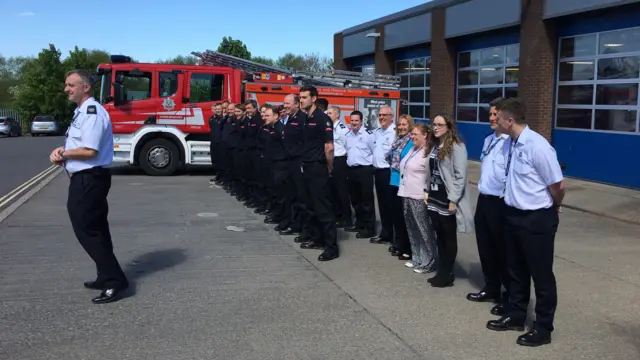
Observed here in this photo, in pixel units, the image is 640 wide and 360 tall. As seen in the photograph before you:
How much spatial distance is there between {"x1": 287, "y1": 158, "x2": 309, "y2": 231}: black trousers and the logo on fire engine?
24.2 feet

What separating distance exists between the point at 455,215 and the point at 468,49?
46.9ft

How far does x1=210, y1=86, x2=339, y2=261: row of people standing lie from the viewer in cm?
699

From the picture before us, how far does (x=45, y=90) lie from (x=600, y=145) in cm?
4611

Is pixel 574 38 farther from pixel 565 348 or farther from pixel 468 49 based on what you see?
pixel 565 348

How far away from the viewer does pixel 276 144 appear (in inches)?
326

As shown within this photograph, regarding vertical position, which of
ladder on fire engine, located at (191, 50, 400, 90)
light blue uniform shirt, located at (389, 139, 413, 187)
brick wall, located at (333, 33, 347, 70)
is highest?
brick wall, located at (333, 33, 347, 70)

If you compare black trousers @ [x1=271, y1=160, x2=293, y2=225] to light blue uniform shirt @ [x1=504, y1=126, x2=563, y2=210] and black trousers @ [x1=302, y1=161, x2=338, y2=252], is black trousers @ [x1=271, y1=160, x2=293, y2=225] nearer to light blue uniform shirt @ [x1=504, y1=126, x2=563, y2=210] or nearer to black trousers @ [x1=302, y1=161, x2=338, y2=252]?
black trousers @ [x1=302, y1=161, x2=338, y2=252]

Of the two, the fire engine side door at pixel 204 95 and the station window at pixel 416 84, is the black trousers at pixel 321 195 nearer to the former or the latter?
the fire engine side door at pixel 204 95

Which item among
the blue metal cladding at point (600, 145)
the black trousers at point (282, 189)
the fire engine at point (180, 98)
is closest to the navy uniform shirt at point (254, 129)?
the black trousers at point (282, 189)

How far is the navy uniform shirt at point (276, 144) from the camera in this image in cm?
820

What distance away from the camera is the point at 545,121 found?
1490 cm

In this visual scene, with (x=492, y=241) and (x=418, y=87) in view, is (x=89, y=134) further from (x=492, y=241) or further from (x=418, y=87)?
(x=418, y=87)

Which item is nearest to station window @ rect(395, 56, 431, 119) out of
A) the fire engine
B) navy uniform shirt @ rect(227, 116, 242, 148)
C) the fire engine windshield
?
the fire engine

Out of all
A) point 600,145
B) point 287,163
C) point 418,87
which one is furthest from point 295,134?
point 418,87
